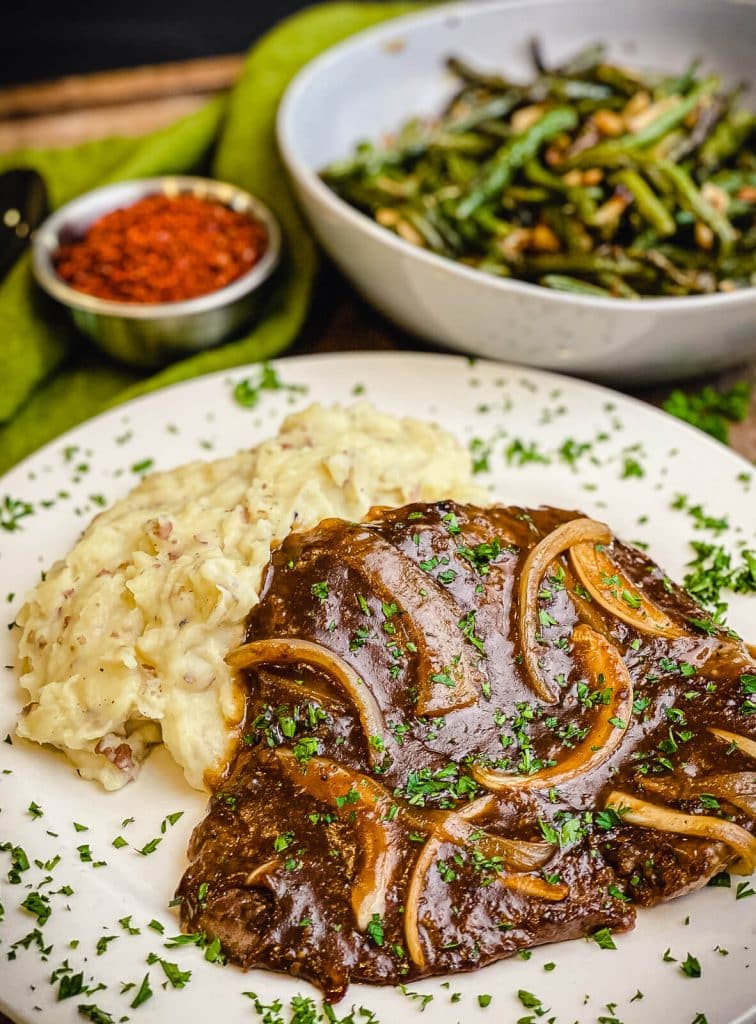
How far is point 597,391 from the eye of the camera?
6.43 meters

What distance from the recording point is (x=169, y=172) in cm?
827

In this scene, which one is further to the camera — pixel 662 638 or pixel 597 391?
pixel 597 391

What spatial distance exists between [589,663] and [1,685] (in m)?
2.68

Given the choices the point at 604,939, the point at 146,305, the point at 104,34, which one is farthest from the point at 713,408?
the point at 104,34

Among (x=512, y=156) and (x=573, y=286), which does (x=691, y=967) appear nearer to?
(x=573, y=286)

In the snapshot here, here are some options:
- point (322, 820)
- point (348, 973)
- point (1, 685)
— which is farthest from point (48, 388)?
point (348, 973)

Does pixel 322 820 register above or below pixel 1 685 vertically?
above

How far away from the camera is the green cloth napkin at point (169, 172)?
23.1 feet

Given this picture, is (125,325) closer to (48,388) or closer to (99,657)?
(48,388)

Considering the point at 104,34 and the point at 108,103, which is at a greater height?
the point at 108,103

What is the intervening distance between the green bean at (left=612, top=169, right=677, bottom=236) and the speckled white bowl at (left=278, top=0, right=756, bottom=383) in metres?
0.98

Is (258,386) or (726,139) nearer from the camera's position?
(258,386)

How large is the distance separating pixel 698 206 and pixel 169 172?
3969 millimetres

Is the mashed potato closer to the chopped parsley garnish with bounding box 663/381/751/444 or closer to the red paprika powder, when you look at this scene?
the chopped parsley garnish with bounding box 663/381/751/444
